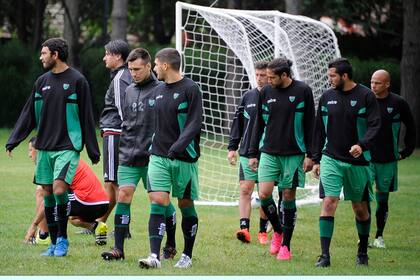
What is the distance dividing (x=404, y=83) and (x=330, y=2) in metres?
4.80

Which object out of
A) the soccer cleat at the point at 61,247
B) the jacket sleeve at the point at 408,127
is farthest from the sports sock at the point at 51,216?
the jacket sleeve at the point at 408,127

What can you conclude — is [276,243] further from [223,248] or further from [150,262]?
[150,262]

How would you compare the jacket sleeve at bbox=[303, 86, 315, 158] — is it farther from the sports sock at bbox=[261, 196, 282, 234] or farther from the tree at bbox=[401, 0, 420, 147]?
the tree at bbox=[401, 0, 420, 147]

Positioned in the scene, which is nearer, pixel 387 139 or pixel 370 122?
pixel 370 122

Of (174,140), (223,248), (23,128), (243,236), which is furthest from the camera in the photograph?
(243,236)

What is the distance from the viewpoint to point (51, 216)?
10.7 m

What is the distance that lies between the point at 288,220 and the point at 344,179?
88 cm

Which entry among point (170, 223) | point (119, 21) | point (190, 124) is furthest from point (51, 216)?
point (119, 21)

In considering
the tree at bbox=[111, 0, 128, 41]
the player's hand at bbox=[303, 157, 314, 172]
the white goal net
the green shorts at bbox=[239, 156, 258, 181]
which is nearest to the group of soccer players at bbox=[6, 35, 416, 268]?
the player's hand at bbox=[303, 157, 314, 172]

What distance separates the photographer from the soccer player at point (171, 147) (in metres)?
9.93

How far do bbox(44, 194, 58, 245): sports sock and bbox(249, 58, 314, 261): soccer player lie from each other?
220 centimetres

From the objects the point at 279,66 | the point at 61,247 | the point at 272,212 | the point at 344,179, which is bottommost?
the point at 61,247

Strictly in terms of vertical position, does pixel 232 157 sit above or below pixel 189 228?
above

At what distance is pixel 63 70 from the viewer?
35.4ft
